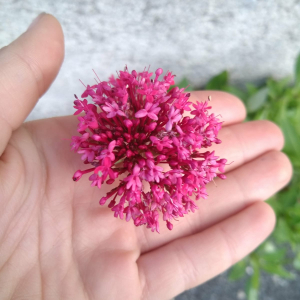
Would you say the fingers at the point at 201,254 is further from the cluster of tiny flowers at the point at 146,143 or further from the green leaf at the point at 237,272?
the green leaf at the point at 237,272

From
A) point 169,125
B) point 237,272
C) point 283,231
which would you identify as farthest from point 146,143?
point 237,272

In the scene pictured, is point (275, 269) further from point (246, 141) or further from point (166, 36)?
point (166, 36)

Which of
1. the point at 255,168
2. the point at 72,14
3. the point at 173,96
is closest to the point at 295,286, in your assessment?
the point at 255,168

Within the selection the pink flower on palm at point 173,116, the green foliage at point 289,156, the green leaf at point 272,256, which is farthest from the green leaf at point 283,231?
the pink flower on palm at point 173,116

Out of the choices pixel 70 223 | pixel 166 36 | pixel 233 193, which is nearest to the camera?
pixel 70 223

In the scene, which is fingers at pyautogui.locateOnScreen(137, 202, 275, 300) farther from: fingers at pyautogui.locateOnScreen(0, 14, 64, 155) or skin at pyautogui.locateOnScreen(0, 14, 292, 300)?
fingers at pyautogui.locateOnScreen(0, 14, 64, 155)

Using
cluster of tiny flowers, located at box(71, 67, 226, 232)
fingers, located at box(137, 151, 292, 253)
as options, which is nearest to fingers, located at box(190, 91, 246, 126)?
fingers, located at box(137, 151, 292, 253)

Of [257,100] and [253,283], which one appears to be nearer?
[253,283]
